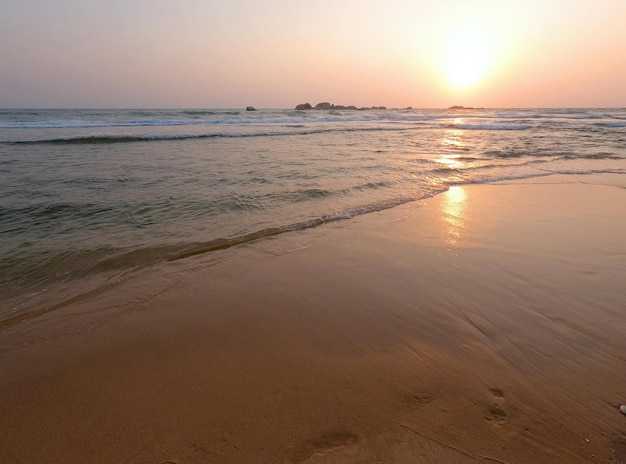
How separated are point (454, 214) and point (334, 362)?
4.65 m

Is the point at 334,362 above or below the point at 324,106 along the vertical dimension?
below

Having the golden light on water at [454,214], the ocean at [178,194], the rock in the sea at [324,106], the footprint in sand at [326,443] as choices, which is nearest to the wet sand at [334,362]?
the footprint in sand at [326,443]

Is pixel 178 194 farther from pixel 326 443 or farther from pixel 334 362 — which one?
pixel 326 443

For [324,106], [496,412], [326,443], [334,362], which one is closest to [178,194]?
[334,362]

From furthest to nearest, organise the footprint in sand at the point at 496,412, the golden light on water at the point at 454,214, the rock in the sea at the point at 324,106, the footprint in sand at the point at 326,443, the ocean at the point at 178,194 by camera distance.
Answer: the rock in the sea at the point at 324,106 < the golden light on water at the point at 454,214 < the ocean at the point at 178,194 < the footprint in sand at the point at 496,412 < the footprint in sand at the point at 326,443

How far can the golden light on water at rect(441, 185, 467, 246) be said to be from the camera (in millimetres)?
5367

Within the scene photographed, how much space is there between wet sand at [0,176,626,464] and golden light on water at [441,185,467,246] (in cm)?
54

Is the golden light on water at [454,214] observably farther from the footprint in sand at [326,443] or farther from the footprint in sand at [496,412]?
the footprint in sand at [326,443]

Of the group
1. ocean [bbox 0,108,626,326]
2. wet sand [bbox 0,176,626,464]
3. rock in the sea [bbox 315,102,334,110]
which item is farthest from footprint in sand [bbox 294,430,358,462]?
rock in the sea [bbox 315,102,334,110]

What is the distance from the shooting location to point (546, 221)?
5.95m

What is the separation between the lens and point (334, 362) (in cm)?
266

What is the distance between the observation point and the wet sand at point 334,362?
197 cm

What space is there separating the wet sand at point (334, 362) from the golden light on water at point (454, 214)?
1.78 ft

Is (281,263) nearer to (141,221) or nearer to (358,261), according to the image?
(358,261)
